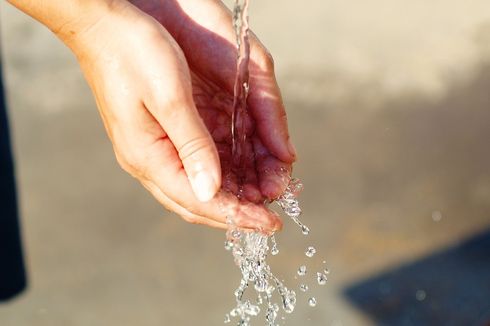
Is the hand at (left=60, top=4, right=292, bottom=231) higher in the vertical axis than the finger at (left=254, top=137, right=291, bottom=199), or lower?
higher

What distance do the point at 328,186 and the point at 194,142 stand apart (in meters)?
0.97

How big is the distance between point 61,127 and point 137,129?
1065 millimetres

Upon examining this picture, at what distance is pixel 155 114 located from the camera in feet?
3.57

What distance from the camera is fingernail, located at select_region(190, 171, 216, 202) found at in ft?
3.48

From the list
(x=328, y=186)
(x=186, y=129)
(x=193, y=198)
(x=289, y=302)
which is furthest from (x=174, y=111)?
(x=328, y=186)

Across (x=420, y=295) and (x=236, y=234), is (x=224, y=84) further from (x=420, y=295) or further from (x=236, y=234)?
(x=420, y=295)

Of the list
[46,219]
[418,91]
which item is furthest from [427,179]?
[46,219]

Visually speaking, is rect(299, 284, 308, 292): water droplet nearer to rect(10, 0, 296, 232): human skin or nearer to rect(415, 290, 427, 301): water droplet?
rect(415, 290, 427, 301): water droplet

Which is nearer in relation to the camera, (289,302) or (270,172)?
(270,172)

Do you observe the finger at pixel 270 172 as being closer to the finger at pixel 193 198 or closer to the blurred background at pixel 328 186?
the finger at pixel 193 198

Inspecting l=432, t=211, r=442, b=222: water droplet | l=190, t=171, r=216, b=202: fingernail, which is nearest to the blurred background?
l=432, t=211, r=442, b=222: water droplet

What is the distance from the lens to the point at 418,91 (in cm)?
214

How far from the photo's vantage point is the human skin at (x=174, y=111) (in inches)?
42.1

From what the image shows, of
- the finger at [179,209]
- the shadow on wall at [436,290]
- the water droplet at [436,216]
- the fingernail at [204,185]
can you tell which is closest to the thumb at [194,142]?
the fingernail at [204,185]
